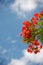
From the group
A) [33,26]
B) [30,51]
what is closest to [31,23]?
[33,26]

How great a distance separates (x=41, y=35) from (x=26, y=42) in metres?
1.23

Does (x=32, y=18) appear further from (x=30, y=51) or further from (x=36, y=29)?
(x=30, y=51)

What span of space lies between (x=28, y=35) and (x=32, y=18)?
1327 millimetres

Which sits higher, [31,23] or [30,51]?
[31,23]

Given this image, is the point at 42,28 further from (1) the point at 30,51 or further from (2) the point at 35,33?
(1) the point at 30,51

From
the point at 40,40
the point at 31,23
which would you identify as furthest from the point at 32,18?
the point at 40,40

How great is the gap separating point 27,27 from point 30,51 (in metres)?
1.82

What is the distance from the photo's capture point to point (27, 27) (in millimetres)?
20844

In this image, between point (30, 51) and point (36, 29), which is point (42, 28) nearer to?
point (36, 29)

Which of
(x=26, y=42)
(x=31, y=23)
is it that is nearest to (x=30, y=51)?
(x=26, y=42)

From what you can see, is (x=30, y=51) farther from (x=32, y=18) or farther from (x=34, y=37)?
(x=32, y=18)

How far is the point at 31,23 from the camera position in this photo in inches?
829

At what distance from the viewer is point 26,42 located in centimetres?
2119

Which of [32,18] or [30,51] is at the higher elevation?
[32,18]
